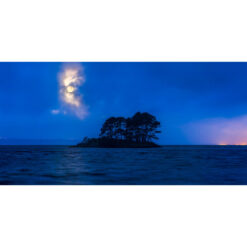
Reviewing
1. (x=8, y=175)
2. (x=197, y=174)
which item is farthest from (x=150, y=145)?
(x=8, y=175)

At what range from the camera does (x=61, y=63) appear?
686 cm

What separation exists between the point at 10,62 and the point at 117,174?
16.0ft
